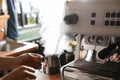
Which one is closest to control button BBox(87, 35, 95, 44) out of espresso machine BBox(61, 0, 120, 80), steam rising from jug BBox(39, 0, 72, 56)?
espresso machine BBox(61, 0, 120, 80)

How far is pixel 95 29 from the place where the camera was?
0.80 meters

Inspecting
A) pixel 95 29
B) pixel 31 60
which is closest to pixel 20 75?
pixel 31 60

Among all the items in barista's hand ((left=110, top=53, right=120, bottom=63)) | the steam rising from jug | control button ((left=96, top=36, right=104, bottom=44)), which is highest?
the steam rising from jug

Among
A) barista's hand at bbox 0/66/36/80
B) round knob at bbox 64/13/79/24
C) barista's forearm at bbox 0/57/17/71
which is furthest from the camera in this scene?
barista's forearm at bbox 0/57/17/71

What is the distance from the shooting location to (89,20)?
0.81 meters

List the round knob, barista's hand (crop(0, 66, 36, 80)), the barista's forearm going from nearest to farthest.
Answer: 1. barista's hand (crop(0, 66, 36, 80))
2. the round knob
3. the barista's forearm

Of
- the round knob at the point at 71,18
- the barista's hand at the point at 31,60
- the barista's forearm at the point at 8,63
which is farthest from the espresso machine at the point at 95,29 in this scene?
the barista's forearm at the point at 8,63

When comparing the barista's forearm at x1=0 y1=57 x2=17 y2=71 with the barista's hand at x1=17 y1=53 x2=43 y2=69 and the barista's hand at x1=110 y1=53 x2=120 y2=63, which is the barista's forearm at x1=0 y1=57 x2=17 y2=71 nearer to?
the barista's hand at x1=17 y1=53 x2=43 y2=69

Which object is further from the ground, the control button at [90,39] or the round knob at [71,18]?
the round knob at [71,18]

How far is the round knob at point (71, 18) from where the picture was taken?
82cm

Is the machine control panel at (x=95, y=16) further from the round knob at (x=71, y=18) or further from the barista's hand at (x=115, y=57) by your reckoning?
the barista's hand at (x=115, y=57)

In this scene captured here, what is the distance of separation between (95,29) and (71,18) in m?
0.11

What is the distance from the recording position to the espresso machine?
0.76 metres

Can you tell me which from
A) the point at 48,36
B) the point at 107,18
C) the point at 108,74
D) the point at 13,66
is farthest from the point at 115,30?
the point at 13,66
